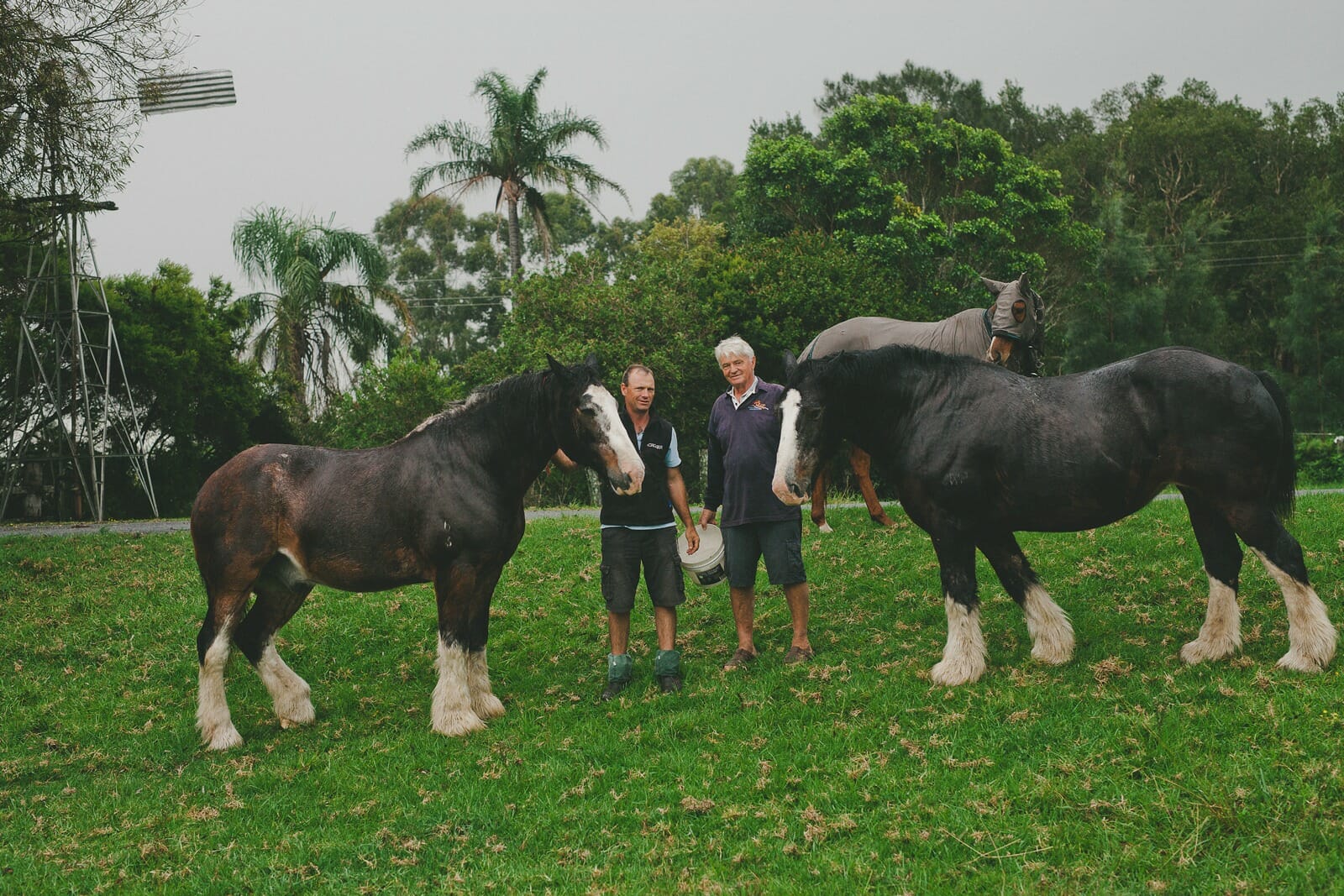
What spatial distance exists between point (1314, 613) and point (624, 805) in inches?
162

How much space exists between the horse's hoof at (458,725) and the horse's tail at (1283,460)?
5.20 meters

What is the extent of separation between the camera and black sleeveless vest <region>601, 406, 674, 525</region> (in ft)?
23.6

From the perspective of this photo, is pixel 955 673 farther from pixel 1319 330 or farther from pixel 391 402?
pixel 1319 330

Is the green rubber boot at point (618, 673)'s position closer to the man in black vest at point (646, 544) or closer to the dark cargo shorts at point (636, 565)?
the man in black vest at point (646, 544)

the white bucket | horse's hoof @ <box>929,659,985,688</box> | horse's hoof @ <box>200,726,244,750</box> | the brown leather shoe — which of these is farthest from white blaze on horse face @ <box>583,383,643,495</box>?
horse's hoof @ <box>200,726,244,750</box>

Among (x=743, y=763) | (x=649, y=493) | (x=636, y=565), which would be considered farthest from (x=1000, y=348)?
(x=743, y=763)

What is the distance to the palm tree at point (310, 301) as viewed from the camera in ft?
105

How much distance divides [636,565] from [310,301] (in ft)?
91.3

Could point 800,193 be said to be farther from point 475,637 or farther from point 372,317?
point 475,637

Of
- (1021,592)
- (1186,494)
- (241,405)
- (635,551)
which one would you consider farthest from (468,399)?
(241,405)

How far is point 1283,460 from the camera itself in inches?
238

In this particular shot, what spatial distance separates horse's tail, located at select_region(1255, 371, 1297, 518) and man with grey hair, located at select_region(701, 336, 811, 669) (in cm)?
300

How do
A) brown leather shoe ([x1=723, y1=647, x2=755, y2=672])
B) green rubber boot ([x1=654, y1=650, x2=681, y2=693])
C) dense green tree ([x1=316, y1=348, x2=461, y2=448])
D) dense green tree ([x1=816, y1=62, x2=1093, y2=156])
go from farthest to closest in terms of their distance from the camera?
dense green tree ([x1=816, y1=62, x2=1093, y2=156]) < dense green tree ([x1=316, y1=348, x2=461, y2=448]) < brown leather shoe ([x1=723, y1=647, x2=755, y2=672]) < green rubber boot ([x1=654, y1=650, x2=681, y2=693])

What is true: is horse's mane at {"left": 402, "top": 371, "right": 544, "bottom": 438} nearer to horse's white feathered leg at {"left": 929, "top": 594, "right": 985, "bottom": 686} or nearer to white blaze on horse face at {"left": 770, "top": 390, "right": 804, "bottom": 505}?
white blaze on horse face at {"left": 770, "top": 390, "right": 804, "bottom": 505}
